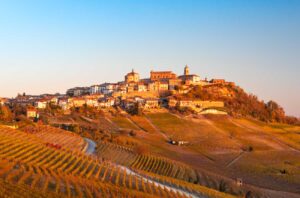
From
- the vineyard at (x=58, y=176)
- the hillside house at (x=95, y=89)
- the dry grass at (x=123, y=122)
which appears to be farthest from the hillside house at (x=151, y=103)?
the vineyard at (x=58, y=176)

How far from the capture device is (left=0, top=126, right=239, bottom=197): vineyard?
1661 cm

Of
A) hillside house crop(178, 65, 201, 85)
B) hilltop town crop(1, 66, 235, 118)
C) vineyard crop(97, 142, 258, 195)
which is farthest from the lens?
hillside house crop(178, 65, 201, 85)

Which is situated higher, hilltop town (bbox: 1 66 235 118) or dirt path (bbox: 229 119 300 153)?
hilltop town (bbox: 1 66 235 118)

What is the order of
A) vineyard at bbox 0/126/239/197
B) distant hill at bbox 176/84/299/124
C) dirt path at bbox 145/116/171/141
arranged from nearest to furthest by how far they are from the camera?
1. vineyard at bbox 0/126/239/197
2. dirt path at bbox 145/116/171/141
3. distant hill at bbox 176/84/299/124

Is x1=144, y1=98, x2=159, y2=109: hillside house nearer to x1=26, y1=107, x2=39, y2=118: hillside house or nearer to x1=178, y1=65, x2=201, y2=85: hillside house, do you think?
x1=178, y1=65, x2=201, y2=85: hillside house

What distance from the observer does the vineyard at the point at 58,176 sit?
16.6 m

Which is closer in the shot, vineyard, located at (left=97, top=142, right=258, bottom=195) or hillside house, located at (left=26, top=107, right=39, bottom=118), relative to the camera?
vineyard, located at (left=97, top=142, right=258, bottom=195)

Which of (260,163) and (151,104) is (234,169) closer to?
(260,163)

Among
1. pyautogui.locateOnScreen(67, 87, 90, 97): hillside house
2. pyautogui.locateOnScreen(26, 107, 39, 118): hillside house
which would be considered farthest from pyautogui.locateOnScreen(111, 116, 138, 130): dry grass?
pyautogui.locateOnScreen(67, 87, 90, 97): hillside house

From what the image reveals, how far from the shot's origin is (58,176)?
19.9 meters

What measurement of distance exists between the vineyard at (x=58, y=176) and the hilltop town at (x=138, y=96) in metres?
53.9

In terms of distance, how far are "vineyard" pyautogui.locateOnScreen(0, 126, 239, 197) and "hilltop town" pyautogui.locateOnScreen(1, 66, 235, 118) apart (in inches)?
2123

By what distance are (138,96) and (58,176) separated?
287 ft

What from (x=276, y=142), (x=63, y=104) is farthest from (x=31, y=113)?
(x=276, y=142)
